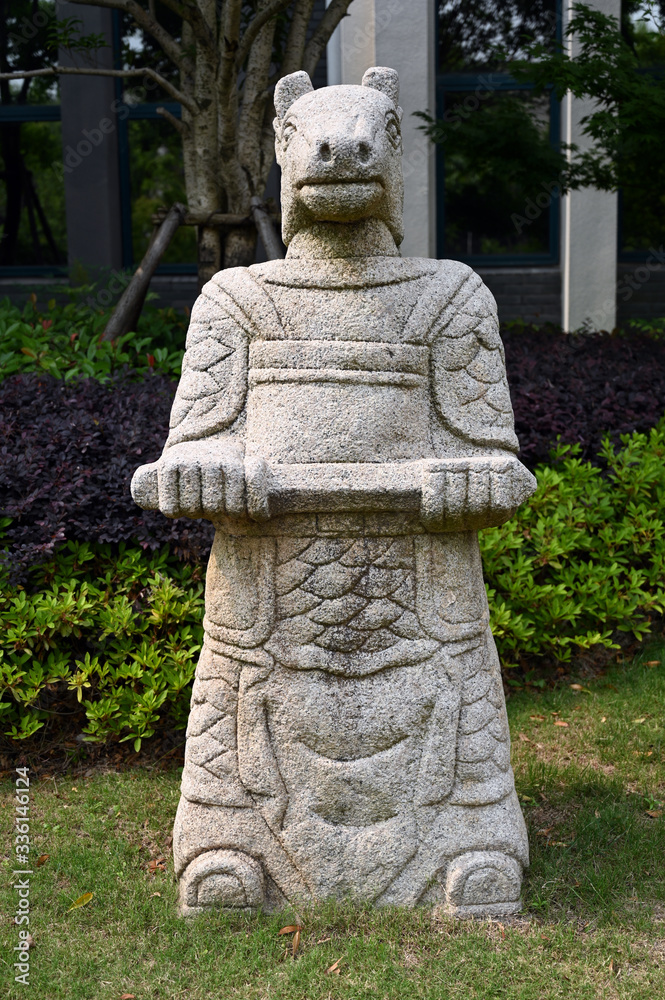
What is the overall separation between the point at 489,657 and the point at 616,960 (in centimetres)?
90

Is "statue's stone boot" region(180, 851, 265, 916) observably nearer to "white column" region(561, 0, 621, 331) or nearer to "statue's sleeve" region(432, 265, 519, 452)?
"statue's sleeve" region(432, 265, 519, 452)

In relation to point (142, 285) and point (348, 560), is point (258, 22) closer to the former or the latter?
point (142, 285)

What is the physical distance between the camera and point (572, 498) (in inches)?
196

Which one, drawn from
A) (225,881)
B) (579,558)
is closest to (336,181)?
(225,881)

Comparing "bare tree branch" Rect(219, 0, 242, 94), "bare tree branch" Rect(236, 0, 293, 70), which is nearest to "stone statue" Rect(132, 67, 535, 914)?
"bare tree branch" Rect(219, 0, 242, 94)

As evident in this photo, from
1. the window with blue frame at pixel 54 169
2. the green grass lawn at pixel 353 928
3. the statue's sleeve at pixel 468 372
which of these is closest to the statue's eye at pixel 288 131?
the statue's sleeve at pixel 468 372

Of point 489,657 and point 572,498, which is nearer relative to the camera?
point 489,657

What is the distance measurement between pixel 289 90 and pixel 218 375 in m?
0.85

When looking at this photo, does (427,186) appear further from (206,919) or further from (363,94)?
(206,919)

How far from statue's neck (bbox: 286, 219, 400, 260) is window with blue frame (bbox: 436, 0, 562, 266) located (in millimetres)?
5783

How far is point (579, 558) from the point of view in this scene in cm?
514

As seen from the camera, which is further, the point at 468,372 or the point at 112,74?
the point at 112,74

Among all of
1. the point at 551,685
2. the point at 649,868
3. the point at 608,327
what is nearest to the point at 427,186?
the point at 608,327

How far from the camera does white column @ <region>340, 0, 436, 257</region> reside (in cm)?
799
